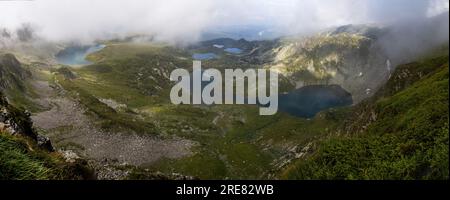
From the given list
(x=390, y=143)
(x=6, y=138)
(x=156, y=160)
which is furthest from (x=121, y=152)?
(x=6, y=138)

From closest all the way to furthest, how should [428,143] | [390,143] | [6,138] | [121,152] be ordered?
[6,138], [428,143], [390,143], [121,152]

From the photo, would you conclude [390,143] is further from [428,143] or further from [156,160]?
[156,160]
